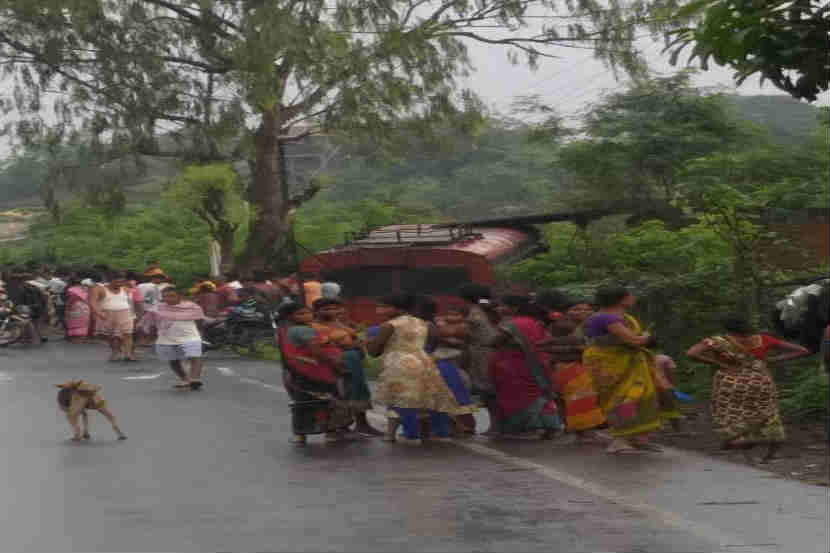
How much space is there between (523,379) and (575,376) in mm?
448

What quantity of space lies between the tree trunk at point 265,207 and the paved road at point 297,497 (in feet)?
70.3

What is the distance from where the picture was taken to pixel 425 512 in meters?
9.80

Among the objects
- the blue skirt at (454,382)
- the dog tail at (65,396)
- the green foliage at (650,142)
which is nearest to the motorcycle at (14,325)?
the green foliage at (650,142)

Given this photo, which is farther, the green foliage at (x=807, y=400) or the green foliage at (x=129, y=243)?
the green foliage at (x=129, y=243)

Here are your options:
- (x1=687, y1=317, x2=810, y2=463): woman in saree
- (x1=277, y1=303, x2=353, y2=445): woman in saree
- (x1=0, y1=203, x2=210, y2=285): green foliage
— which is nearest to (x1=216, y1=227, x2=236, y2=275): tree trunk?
(x1=0, y1=203, x2=210, y2=285): green foliage

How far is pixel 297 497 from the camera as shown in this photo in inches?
417

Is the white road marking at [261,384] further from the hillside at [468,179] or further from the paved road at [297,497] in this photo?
the hillside at [468,179]

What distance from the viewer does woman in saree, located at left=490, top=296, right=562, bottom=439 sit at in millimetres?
13773

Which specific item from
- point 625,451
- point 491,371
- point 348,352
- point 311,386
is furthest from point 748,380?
point 311,386

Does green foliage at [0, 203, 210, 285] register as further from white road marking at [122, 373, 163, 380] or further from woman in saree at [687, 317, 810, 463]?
woman in saree at [687, 317, 810, 463]

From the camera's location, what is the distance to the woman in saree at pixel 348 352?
14.1 meters

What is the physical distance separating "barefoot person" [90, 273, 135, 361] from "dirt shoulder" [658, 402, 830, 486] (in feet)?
41.9

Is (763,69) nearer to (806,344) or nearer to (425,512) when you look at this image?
(425,512)

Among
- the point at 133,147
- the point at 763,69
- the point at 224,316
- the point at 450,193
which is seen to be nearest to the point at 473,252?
the point at 224,316
